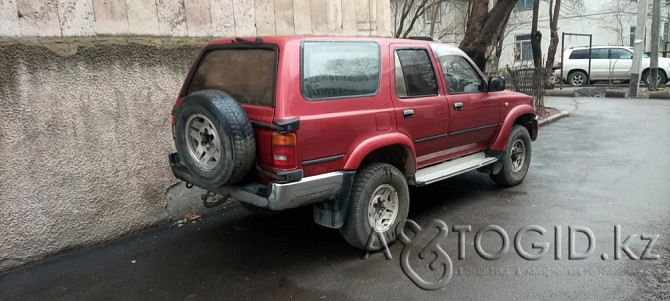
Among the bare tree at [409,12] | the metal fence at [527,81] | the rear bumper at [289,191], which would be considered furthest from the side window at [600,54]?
the rear bumper at [289,191]

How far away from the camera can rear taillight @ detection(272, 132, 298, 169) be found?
356cm

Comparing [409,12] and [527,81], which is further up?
[409,12]

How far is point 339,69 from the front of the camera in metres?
4.04

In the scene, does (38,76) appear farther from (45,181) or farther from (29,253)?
(29,253)

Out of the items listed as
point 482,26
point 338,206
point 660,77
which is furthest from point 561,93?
point 338,206

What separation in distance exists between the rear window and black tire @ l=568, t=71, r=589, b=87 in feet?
66.2

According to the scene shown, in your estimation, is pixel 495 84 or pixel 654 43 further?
pixel 654 43

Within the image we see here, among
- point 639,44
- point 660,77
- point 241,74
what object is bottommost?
point 660,77

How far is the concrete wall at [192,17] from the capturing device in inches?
170

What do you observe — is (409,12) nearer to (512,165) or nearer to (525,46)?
(512,165)

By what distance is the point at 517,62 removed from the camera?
2845cm

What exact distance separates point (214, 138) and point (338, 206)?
108cm

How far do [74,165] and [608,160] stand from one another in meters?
6.94

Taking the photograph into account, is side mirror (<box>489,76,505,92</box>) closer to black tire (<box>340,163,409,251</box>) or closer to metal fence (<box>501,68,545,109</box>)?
black tire (<box>340,163,409,251</box>)
